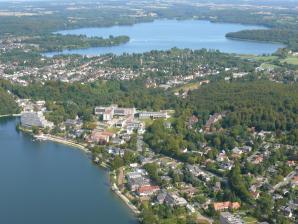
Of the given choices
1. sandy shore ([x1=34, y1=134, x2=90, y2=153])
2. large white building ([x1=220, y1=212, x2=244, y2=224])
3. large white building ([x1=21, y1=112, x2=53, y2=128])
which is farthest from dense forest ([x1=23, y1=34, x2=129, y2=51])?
large white building ([x1=220, y1=212, x2=244, y2=224])

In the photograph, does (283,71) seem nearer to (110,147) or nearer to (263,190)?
(110,147)

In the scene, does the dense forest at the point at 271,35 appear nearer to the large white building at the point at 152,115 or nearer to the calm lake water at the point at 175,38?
the calm lake water at the point at 175,38

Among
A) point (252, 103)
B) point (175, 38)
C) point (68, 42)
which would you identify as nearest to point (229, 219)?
point (252, 103)

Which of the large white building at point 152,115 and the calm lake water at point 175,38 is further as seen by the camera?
the calm lake water at point 175,38

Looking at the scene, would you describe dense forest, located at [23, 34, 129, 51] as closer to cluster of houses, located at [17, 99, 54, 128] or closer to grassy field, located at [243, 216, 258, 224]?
cluster of houses, located at [17, 99, 54, 128]

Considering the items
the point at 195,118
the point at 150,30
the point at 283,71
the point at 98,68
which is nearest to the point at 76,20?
the point at 150,30

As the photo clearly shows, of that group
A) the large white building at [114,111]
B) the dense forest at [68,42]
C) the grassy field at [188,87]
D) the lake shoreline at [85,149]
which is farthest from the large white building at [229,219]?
the dense forest at [68,42]
